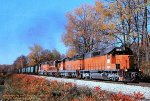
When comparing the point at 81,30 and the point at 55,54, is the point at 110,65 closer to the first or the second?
the point at 81,30

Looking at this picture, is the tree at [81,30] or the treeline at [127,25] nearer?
the treeline at [127,25]

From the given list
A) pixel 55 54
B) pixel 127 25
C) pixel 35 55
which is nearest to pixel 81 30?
pixel 127 25

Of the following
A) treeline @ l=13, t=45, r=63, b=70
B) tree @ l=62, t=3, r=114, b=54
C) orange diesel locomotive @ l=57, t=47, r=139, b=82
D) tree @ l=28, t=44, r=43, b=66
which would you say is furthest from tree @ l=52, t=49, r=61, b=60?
orange diesel locomotive @ l=57, t=47, r=139, b=82

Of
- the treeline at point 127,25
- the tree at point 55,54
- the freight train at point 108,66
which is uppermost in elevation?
the tree at point 55,54

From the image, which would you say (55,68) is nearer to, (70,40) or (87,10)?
(70,40)

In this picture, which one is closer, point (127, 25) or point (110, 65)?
point (110, 65)

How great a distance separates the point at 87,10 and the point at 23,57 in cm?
13203

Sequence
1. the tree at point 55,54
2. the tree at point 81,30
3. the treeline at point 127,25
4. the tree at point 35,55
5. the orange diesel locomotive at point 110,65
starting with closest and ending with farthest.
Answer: the orange diesel locomotive at point 110,65 → the treeline at point 127,25 → the tree at point 81,30 → the tree at point 35,55 → the tree at point 55,54

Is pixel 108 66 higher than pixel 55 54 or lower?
lower

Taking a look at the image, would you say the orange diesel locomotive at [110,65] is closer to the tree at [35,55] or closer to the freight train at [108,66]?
the freight train at [108,66]

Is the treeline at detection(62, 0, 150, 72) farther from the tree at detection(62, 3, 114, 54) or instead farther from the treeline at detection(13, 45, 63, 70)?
the treeline at detection(13, 45, 63, 70)

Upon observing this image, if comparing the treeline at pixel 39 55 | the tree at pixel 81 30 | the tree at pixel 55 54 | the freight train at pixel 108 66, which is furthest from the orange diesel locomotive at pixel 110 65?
the tree at pixel 55 54

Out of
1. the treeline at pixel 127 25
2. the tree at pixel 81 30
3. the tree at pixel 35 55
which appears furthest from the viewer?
the tree at pixel 35 55

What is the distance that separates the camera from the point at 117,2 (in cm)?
3641
